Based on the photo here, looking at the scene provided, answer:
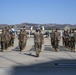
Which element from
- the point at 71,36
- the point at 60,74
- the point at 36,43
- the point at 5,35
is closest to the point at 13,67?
the point at 60,74

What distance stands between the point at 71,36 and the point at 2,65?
9.65 metres

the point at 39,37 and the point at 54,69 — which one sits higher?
the point at 39,37

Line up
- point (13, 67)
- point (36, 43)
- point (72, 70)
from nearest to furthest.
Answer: point (72, 70), point (13, 67), point (36, 43)

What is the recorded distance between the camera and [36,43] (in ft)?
53.8

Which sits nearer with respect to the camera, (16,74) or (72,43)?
(16,74)

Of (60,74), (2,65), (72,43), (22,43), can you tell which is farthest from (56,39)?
(60,74)

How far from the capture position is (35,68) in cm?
1220

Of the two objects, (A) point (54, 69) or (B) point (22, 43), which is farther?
(B) point (22, 43)

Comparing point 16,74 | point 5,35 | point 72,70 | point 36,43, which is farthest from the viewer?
point 5,35

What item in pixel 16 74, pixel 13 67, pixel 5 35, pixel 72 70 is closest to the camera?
pixel 16 74

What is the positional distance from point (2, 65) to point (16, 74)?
254 centimetres

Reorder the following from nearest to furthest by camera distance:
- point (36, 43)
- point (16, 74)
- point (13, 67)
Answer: point (16, 74) → point (13, 67) → point (36, 43)

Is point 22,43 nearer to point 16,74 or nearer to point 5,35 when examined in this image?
point 5,35

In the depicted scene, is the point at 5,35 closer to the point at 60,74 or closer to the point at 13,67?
the point at 13,67
